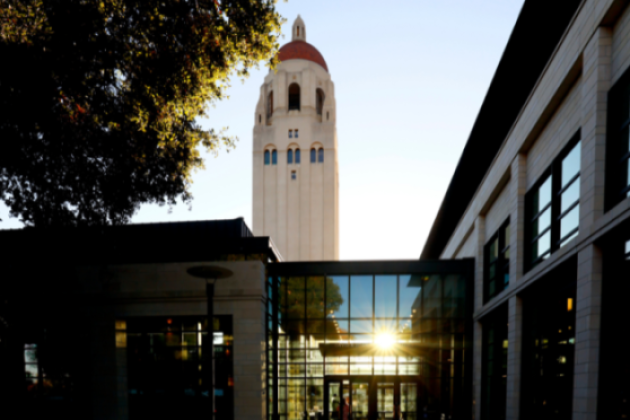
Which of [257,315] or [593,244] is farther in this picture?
[257,315]

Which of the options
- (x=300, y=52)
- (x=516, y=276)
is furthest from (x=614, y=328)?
(x=300, y=52)

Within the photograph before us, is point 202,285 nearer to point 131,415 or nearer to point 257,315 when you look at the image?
point 257,315

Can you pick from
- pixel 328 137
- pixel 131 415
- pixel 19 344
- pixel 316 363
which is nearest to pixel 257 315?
pixel 316 363

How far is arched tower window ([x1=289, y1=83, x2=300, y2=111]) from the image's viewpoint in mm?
68812

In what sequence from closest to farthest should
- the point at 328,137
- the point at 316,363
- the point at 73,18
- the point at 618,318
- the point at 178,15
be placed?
the point at 618,318
the point at 73,18
the point at 178,15
the point at 316,363
the point at 328,137

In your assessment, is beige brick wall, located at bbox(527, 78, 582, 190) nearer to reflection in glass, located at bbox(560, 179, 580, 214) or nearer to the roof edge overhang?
reflection in glass, located at bbox(560, 179, 580, 214)

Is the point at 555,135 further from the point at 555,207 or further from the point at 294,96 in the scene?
the point at 294,96

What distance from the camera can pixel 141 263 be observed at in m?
19.0

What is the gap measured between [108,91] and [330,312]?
11454 millimetres

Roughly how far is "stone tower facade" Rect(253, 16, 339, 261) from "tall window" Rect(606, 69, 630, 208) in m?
54.5

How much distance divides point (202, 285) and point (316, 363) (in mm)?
5349

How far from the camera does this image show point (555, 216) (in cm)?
1230

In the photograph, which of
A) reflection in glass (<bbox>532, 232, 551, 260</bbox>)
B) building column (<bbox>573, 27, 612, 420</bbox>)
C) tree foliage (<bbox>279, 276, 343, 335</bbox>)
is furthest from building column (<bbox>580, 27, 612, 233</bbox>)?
tree foliage (<bbox>279, 276, 343, 335</bbox>)

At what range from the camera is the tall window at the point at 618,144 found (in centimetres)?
875
